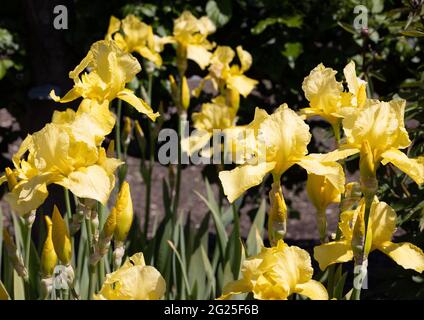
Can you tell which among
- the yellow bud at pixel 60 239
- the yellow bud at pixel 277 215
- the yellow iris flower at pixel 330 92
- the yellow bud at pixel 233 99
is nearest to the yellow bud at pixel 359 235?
the yellow bud at pixel 277 215

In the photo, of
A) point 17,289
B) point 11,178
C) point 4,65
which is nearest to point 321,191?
point 11,178

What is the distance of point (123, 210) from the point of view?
155cm

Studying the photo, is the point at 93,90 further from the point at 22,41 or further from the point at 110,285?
the point at 22,41

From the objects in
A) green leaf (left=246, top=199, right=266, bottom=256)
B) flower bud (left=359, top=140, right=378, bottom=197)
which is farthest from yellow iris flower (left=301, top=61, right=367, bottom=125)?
green leaf (left=246, top=199, right=266, bottom=256)

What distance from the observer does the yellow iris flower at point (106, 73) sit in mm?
1760

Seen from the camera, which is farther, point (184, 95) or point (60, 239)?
point (184, 95)

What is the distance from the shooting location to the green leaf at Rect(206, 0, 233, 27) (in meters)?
3.46

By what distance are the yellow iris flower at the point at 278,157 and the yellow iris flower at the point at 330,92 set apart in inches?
7.5

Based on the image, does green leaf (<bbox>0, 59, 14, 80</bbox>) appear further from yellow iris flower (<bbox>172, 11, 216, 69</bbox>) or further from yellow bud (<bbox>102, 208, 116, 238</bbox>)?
yellow bud (<bbox>102, 208, 116, 238</bbox>)

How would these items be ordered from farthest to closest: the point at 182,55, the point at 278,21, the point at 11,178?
the point at 278,21
the point at 182,55
the point at 11,178

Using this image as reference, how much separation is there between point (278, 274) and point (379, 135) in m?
0.31

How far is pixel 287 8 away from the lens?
3537 mm

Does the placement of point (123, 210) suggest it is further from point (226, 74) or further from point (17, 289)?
point (226, 74)

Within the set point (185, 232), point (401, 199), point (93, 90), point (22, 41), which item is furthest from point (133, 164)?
point (93, 90)
